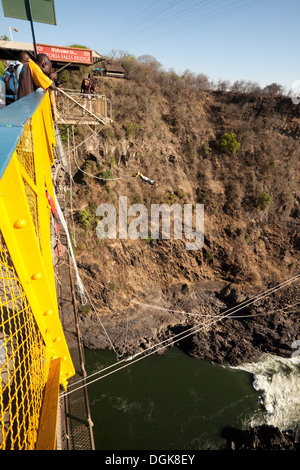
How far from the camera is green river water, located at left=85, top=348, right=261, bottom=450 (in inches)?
376

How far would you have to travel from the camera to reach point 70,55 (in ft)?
33.4

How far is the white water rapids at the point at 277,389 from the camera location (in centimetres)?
1059

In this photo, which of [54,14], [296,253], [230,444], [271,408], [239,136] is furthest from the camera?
[239,136]

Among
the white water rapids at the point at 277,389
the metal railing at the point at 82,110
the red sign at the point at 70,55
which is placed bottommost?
the white water rapids at the point at 277,389

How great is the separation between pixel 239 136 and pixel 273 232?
28.1ft

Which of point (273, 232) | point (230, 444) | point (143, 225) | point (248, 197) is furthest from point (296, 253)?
point (230, 444)

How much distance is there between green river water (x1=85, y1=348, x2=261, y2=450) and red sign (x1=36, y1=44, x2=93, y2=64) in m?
14.4

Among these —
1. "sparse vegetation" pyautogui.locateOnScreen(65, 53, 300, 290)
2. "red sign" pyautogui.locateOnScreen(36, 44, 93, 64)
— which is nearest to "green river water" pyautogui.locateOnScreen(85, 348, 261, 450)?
"sparse vegetation" pyautogui.locateOnScreen(65, 53, 300, 290)

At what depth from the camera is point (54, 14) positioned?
127 inches

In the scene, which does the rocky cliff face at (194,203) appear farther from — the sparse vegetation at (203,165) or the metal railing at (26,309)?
the metal railing at (26,309)

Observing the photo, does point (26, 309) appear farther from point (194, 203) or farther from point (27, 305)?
point (194, 203)

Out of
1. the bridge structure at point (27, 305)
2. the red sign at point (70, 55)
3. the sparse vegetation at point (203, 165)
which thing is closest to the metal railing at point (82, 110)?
the red sign at point (70, 55)

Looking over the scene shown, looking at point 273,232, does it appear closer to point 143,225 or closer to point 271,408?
point 143,225

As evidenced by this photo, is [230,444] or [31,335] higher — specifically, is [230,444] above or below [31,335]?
below
